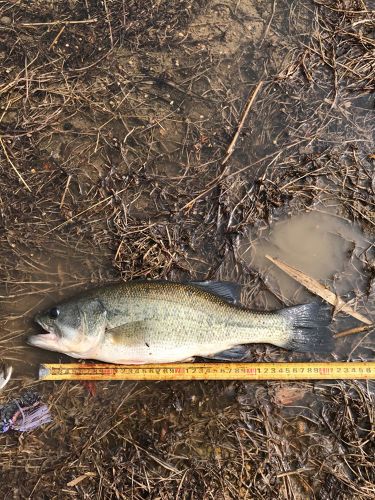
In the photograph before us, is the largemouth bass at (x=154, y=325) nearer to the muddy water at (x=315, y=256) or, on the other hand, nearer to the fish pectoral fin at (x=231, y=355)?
the fish pectoral fin at (x=231, y=355)

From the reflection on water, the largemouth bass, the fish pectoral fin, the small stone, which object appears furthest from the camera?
the small stone

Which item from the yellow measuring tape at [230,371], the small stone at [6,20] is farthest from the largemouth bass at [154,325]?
the small stone at [6,20]

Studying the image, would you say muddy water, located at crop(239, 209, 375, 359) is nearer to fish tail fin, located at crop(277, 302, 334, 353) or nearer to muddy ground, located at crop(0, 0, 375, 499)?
muddy ground, located at crop(0, 0, 375, 499)

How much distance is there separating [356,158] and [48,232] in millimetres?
3148

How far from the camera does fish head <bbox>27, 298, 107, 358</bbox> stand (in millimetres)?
3918

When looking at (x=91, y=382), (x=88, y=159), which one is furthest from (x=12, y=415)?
(x=88, y=159)

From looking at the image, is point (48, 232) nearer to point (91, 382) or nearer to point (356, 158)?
point (91, 382)

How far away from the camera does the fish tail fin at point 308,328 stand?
13.6 ft

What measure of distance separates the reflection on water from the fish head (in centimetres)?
48

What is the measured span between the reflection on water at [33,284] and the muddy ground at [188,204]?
0.02 meters

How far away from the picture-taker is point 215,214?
4480 millimetres

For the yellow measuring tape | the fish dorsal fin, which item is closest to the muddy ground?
the yellow measuring tape

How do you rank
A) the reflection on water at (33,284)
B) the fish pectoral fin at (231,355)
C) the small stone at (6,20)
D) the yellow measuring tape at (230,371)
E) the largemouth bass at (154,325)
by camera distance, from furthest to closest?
the small stone at (6,20) < the reflection on water at (33,284) < the yellow measuring tape at (230,371) < the fish pectoral fin at (231,355) < the largemouth bass at (154,325)

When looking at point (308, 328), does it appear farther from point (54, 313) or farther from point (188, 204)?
point (54, 313)
